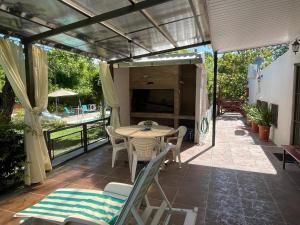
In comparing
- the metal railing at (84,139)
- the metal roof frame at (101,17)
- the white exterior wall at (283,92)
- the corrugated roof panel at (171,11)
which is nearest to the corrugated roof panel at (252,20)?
the corrugated roof panel at (171,11)

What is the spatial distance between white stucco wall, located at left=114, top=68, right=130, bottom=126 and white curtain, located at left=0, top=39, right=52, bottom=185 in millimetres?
3323

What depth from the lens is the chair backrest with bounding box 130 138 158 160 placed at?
4051 millimetres

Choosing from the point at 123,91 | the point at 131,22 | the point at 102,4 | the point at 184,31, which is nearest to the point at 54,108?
the point at 123,91

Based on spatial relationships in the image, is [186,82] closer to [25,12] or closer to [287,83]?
[287,83]

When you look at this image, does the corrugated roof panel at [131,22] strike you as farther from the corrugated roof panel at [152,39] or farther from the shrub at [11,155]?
the shrub at [11,155]

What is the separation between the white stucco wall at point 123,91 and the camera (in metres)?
7.30

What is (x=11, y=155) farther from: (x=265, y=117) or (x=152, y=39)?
(x=265, y=117)

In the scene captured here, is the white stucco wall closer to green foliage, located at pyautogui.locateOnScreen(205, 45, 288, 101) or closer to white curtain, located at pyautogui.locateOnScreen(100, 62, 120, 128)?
white curtain, located at pyautogui.locateOnScreen(100, 62, 120, 128)

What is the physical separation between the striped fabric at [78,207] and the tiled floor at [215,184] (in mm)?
852

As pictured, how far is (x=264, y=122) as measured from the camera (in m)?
7.67

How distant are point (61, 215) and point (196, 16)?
378 centimetres

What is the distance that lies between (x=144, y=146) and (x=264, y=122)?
215 inches

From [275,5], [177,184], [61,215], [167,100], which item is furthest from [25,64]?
[167,100]

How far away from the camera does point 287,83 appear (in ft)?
19.9
